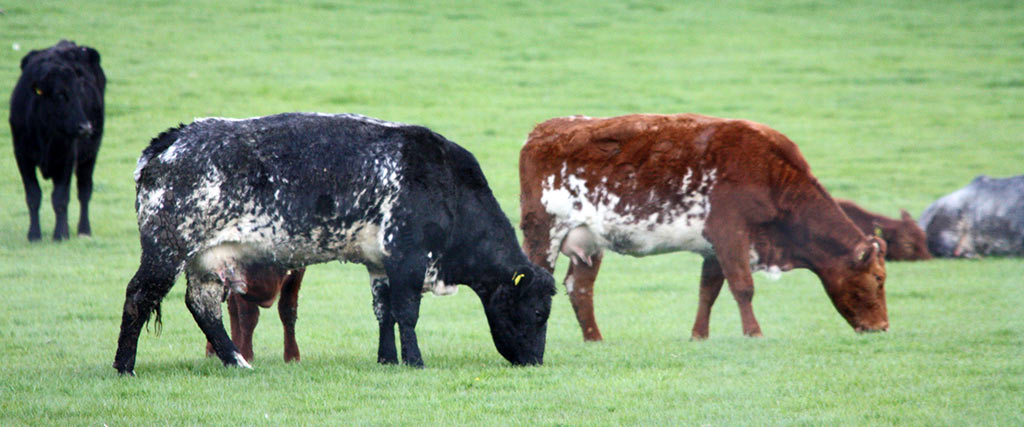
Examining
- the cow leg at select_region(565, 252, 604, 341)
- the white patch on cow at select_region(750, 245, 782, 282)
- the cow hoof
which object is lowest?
the cow leg at select_region(565, 252, 604, 341)

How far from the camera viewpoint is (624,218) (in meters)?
11.5

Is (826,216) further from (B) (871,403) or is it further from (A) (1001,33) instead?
(A) (1001,33)

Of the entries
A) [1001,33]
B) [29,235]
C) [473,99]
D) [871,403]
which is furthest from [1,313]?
[1001,33]

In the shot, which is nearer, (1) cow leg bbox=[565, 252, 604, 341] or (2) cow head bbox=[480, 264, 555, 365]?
(2) cow head bbox=[480, 264, 555, 365]

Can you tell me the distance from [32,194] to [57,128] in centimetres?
104

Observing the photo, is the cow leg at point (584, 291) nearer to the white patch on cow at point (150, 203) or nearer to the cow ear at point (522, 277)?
the cow ear at point (522, 277)

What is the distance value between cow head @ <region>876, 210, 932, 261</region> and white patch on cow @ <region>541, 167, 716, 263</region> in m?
7.43

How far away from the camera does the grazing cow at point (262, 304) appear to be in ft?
31.7

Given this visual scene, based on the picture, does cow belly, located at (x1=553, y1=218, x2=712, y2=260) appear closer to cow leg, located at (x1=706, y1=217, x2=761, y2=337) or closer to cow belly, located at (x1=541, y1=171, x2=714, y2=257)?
cow belly, located at (x1=541, y1=171, x2=714, y2=257)

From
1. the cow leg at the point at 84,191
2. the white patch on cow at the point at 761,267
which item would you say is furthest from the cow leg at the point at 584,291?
the cow leg at the point at 84,191

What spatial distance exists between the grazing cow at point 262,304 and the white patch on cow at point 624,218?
2.72 m

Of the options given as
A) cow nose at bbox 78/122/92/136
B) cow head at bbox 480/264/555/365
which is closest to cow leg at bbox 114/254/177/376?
cow head at bbox 480/264/555/365

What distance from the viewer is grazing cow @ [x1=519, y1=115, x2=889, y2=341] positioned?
11.4 metres

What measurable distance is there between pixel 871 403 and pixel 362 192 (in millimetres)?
3737
